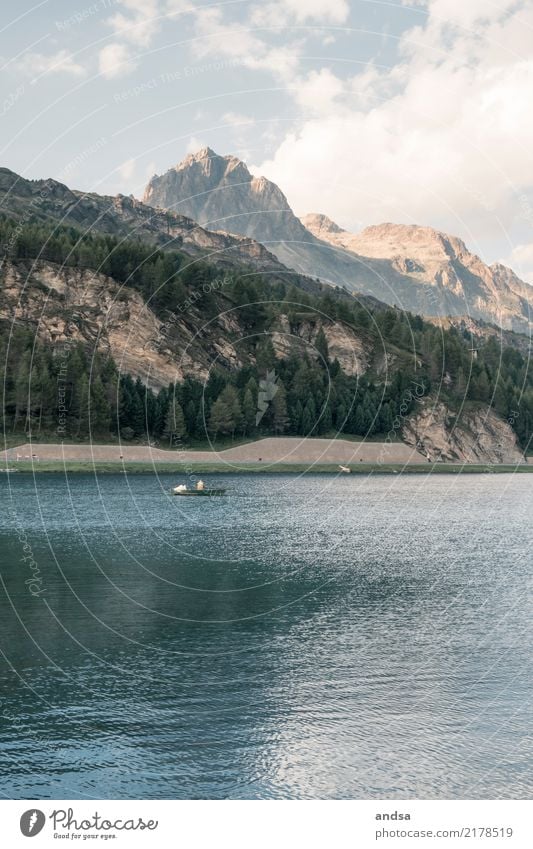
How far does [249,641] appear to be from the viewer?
135 feet

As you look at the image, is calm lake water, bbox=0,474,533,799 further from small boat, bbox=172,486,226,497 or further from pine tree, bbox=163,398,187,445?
pine tree, bbox=163,398,187,445

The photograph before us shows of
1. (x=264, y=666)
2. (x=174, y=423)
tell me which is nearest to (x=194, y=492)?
(x=174, y=423)

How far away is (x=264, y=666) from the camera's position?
36.7 meters

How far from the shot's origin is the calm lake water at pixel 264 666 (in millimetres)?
25391

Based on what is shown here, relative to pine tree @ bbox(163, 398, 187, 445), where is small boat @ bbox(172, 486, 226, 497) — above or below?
below

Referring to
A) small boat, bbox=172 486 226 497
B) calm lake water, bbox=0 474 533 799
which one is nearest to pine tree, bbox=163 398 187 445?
small boat, bbox=172 486 226 497

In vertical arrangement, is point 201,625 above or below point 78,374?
below

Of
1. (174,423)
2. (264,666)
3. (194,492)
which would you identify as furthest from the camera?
(174,423)

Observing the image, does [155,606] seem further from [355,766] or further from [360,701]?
[355,766]

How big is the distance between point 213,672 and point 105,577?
79.9ft

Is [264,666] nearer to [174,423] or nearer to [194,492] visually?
[194,492]

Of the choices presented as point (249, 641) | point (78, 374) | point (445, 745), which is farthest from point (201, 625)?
point (78, 374)

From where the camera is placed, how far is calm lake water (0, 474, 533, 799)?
83.3ft
